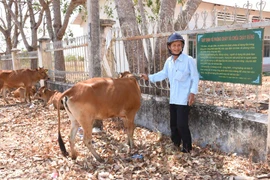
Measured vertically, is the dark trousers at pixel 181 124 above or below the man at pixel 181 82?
below

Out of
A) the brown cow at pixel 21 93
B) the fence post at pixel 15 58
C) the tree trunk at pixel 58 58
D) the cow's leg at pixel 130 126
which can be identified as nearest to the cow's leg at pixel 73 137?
the cow's leg at pixel 130 126

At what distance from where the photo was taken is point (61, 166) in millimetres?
3840

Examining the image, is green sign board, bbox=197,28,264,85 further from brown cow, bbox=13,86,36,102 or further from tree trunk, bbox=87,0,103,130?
brown cow, bbox=13,86,36,102

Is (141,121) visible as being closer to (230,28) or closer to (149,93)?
(149,93)

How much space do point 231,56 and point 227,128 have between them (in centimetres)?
106

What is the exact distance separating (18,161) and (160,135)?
2.44 meters

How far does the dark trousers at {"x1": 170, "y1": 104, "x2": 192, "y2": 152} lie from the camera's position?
12.8 feet

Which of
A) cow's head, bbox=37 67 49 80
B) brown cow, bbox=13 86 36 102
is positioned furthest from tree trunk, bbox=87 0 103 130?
brown cow, bbox=13 86 36 102

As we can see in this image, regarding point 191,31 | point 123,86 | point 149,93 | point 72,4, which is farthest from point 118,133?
point 72,4

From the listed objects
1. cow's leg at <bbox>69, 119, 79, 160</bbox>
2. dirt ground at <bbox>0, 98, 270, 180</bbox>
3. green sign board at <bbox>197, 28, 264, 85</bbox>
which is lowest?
dirt ground at <bbox>0, 98, 270, 180</bbox>

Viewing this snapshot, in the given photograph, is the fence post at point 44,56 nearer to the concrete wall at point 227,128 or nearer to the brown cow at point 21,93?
the brown cow at point 21,93

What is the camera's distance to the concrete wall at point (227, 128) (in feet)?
11.3

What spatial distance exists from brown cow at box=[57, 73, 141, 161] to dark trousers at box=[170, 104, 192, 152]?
64cm

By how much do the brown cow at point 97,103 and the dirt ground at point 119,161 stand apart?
10.3 inches
